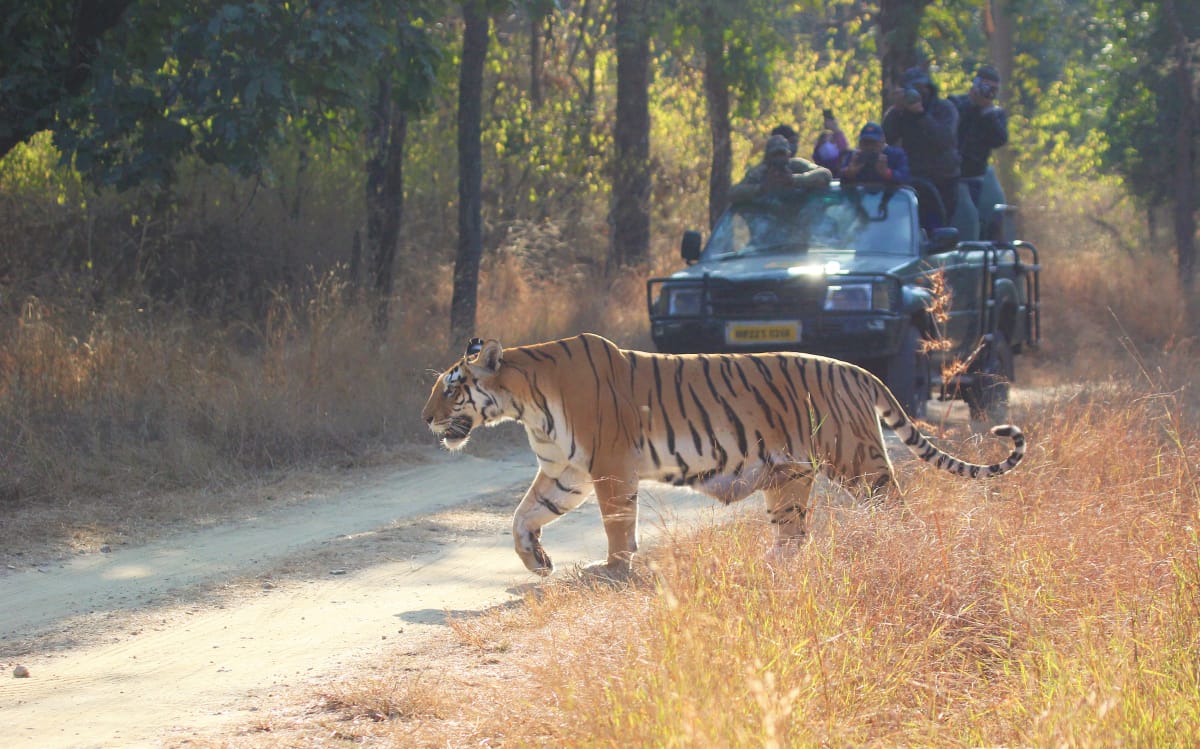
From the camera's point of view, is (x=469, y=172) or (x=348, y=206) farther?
(x=348, y=206)

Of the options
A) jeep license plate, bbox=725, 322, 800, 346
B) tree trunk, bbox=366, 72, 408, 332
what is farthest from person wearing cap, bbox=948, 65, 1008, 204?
tree trunk, bbox=366, 72, 408, 332

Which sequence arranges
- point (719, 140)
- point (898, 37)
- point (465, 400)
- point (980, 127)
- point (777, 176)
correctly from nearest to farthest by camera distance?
point (465, 400), point (777, 176), point (980, 127), point (898, 37), point (719, 140)

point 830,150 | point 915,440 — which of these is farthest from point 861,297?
point 830,150

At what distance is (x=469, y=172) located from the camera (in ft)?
45.3

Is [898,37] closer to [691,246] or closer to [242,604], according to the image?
[691,246]

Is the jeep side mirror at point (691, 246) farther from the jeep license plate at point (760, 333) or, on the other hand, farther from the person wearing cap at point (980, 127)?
the person wearing cap at point (980, 127)

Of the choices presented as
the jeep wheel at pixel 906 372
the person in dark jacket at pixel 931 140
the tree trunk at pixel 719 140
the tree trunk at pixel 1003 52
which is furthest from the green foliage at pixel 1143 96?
the jeep wheel at pixel 906 372

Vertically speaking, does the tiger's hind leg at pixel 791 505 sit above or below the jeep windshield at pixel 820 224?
below

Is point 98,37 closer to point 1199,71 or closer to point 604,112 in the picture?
point 604,112

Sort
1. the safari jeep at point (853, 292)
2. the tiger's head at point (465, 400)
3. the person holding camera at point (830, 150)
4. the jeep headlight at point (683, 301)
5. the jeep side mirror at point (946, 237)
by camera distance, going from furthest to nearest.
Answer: the person holding camera at point (830, 150)
the jeep headlight at point (683, 301)
the jeep side mirror at point (946, 237)
the safari jeep at point (853, 292)
the tiger's head at point (465, 400)

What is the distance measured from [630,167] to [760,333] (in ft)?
27.1

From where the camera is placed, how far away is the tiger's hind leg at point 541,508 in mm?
6520

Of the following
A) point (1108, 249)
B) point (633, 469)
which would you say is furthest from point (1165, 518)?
point (1108, 249)

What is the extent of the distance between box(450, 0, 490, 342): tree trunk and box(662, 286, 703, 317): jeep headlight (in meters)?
3.09
